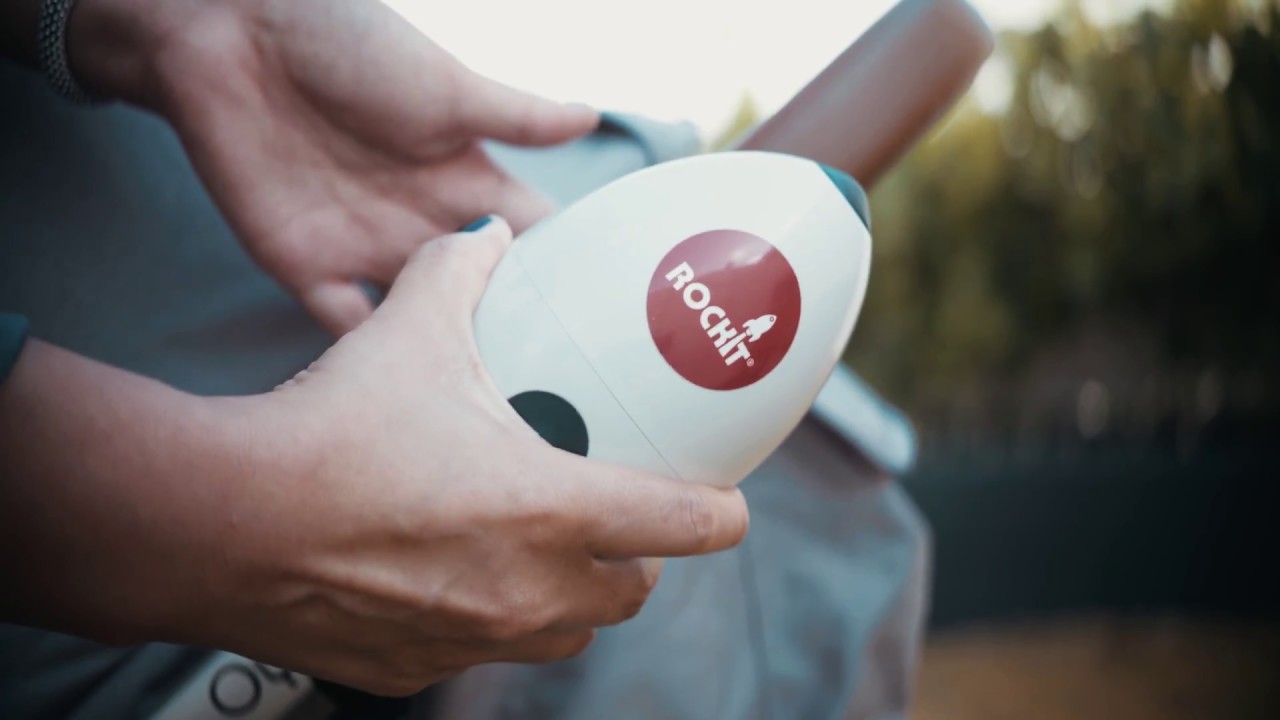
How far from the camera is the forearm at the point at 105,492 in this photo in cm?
43

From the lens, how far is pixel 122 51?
699 millimetres

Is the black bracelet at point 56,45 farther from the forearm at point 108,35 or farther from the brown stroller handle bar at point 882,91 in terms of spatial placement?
the brown stroller handle bar at point 882,91

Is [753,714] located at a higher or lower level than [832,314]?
lower

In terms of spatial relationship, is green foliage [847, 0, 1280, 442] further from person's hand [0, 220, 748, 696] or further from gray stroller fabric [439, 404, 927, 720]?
person's hand [0, 220, 748, 696]

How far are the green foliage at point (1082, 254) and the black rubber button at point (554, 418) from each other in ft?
7.82

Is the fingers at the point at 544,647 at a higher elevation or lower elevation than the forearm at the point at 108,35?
lower

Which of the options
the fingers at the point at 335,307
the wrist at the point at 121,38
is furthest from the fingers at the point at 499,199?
the wrist at the point at 121,38

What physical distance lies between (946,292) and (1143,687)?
1181mm

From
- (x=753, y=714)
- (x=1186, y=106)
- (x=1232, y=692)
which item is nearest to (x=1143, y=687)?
(x=1232, y=692)

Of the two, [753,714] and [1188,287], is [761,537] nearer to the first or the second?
[753,714]

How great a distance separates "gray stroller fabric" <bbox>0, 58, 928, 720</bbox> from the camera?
2.22ft

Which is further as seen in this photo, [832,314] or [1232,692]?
[1232,692]

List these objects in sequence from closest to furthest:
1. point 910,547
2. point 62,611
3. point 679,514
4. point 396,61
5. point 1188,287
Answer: point 62,611 → point 679,514 → point 396,61 → point 910,547 → point 1188,287

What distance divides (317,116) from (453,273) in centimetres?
22
